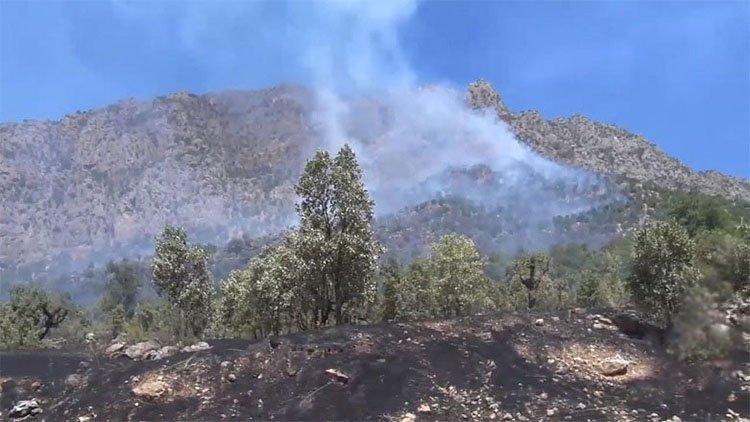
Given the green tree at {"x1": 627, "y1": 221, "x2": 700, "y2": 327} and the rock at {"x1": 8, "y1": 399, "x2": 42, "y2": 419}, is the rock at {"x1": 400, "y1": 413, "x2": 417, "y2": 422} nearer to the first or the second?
the green tree at {"x1": 627, "y1": 221, "x2": 700, "y2": 327}

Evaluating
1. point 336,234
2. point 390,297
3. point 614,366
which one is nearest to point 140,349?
point 336,234

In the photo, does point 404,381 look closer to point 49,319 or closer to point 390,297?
point 390,297

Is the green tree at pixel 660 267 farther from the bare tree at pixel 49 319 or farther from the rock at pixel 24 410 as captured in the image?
the bare tree at pixel 49 319

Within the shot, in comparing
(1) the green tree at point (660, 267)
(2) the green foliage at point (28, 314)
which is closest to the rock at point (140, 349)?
(1) the green tree at point (660, 267)

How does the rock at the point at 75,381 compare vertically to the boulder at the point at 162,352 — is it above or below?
below

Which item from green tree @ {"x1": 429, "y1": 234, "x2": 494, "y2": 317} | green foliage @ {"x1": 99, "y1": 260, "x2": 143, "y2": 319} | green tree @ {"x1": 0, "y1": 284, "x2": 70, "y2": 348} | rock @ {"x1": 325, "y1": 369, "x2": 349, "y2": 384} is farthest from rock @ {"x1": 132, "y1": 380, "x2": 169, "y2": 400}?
green foliage @ {"x1": 99, "y1": 260, "x2": 143, "y2": 319}

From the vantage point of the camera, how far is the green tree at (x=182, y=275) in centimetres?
3303

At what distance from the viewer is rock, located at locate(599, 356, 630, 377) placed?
20281mm

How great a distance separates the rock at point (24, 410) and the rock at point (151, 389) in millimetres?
2969

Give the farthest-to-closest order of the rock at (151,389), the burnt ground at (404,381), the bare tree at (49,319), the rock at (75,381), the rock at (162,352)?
the bare tree at (49,319)
the rock at (162,352)
the rock at (75,381)
the rock at (151,389)
the burnt ground at (404,381)

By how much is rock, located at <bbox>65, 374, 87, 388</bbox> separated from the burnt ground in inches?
1.8

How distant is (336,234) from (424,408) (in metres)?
9.32

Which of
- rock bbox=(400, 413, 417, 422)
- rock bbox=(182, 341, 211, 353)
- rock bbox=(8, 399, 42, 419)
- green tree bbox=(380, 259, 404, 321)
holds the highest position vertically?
green tree bbox=(380, 259, 404, 321)

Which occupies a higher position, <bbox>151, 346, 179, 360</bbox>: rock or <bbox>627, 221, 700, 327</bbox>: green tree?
<bbox>627, 221, 700, 327</bbox>: green tree
